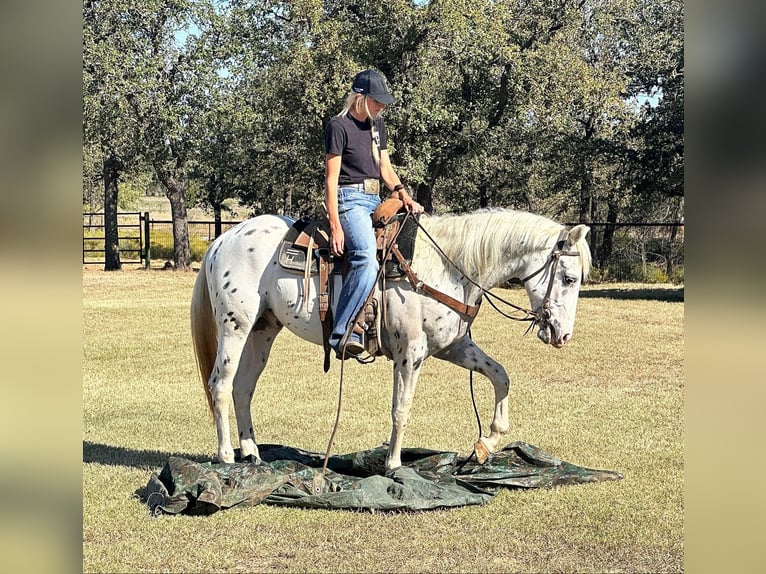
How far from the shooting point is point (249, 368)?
20.7ft

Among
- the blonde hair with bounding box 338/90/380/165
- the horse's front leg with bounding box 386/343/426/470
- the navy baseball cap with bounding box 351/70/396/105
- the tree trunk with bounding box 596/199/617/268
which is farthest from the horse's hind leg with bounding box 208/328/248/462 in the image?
the tree trunk with bounding box 596/199/617/268

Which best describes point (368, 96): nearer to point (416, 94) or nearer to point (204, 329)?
point (204, 329)

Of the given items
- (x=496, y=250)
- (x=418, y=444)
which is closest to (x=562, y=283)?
(x=496, y=250)

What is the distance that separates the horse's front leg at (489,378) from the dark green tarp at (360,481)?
0.16 m

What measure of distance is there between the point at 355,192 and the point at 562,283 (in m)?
1.54

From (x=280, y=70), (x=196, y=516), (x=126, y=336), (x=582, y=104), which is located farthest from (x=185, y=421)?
(x=582, y=104)

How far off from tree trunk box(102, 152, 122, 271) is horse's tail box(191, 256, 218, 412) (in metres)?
22.5

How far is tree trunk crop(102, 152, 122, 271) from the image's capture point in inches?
1109

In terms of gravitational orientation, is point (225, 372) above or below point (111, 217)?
below

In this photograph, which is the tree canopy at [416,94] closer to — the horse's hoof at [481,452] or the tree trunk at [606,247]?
the tree trunk at [606,247]

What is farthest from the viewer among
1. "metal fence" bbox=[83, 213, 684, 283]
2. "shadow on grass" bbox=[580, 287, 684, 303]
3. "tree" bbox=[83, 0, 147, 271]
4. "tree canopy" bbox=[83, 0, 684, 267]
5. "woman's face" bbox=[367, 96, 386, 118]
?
"tree" bbox=[83, 0, 147, 271]

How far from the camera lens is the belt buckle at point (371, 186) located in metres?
5.68

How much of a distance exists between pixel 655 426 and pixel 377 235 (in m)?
3.67

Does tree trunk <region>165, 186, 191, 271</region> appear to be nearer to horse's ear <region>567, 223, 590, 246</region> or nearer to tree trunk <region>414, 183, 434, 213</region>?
tree trunk <region>414, 183, 434, 213</region>
